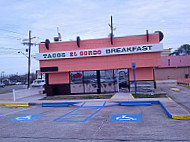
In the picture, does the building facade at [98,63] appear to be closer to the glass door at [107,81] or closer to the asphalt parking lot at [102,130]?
the glass door at [107,81]

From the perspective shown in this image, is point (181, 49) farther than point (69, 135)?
Yes

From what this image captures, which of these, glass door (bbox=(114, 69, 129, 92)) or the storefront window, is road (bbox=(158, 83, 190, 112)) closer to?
glass door (bbox=(114, 69, 129, 92))

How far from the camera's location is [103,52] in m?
20.0

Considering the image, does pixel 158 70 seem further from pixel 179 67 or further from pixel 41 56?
pixel 41 56

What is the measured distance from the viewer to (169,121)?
9336 millimetres

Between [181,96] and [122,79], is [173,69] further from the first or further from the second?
[181,96]

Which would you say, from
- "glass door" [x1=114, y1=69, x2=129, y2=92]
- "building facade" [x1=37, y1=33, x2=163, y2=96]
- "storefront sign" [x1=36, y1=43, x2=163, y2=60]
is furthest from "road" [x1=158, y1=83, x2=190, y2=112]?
"storefront sign" [x1=36, y1=43, x2=163, y2=60]

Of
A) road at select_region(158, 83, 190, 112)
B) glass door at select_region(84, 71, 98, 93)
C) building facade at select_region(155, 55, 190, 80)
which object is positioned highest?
building facade at select_region(155, 55, 190, 80)

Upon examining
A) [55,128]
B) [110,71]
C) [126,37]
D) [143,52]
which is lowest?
[55,128]

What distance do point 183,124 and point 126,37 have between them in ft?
40.9

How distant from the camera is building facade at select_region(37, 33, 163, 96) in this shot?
63.6 ft

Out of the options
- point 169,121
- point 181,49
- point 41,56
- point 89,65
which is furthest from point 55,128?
point 181,49

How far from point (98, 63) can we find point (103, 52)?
45.3 inches

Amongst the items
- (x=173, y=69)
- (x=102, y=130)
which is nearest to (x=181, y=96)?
(x=102, y=130)
